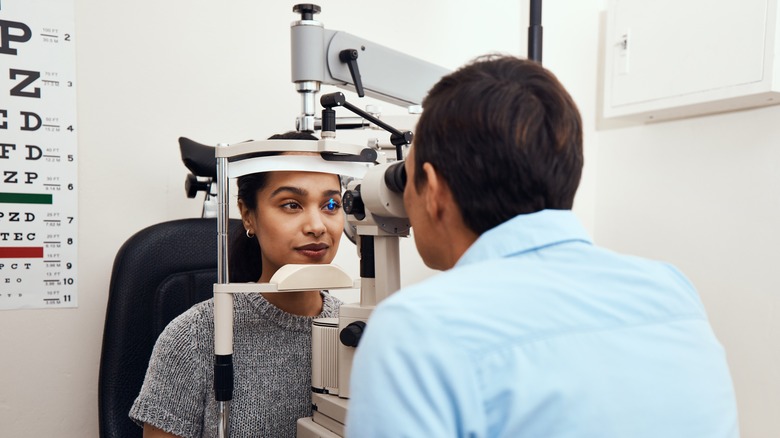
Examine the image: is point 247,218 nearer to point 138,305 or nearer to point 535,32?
point 138,305

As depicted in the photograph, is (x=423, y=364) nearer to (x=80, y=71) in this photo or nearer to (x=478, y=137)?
(x=478, y=137)

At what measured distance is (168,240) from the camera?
5.09ft

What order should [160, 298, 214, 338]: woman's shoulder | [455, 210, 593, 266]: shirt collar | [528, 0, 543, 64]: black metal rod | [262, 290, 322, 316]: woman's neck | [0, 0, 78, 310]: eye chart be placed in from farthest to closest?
[528, 0, 543, 64]: black metal rod, [0, 0, 78, 310]: eye chart, [262, 290, 322, 316]: woman's neck, [160, 298, 214, 338]: woman's shoulder, [455, 210, 593, 266]: shirt collar

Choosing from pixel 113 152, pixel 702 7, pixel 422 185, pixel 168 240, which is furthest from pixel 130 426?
pixel 702 7

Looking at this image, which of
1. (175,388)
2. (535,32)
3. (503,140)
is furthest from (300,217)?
(535,32)

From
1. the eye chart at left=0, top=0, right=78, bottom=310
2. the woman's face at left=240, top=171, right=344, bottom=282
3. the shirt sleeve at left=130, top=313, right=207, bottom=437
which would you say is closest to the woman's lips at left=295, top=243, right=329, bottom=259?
the woman's face at left=240, top=171, right=344, bottom=282

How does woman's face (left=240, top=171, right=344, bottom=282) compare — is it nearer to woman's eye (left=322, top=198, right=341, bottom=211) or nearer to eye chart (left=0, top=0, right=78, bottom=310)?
woman's eye (left=322, top=198, right=341, bottom=211)

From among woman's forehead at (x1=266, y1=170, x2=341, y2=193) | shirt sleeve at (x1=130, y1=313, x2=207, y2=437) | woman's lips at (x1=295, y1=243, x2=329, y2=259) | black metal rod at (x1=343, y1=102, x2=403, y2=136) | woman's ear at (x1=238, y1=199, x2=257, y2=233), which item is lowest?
shirt sleeve at (x1=130, y1=313, x2=207, y2=437)

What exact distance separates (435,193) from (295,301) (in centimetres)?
66

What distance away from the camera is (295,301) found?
1.37 meters

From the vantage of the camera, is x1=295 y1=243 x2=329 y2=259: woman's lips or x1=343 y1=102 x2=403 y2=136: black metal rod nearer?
x1=343 y1=102 x2=403 y2=136: black metal rod

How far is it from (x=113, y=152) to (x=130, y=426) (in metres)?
0.69

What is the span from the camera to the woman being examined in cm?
120

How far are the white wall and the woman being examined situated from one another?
57 cm
